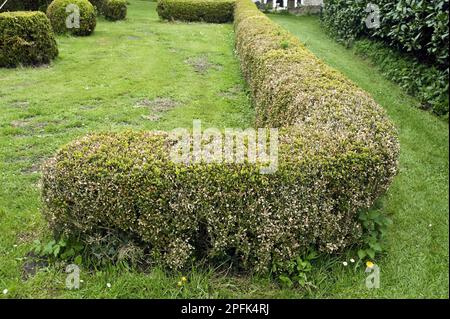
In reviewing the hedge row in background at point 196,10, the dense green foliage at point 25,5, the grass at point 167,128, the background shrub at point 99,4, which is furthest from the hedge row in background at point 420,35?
the background shrub at point 99,4

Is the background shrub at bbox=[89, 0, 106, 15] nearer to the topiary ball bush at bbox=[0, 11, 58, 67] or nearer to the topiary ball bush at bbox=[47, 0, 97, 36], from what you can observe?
the topiary ball bush at bbox=[47, 0, 97, 36]

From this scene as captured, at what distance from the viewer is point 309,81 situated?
5066 mm

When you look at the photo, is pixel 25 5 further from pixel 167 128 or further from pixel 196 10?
pixel 167 128

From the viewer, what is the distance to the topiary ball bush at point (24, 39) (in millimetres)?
9461

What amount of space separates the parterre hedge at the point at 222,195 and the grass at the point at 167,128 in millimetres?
267

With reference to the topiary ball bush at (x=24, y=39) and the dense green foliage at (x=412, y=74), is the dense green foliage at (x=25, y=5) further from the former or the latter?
the dense green foliage at (x=412, y=74)

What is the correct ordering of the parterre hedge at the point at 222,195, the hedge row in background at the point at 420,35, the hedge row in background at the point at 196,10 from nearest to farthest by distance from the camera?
the parterre hedge at the point at 222,195, the hedge row in background at the point at 420,35, the hedge row in background at the point at 196,10

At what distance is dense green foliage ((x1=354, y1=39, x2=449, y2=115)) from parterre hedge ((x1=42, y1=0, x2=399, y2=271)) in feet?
8.59

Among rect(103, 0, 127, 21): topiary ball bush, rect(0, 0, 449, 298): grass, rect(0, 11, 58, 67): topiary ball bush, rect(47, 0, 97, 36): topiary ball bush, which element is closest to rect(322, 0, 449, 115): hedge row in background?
rect(0, 0, 449, 298): grass

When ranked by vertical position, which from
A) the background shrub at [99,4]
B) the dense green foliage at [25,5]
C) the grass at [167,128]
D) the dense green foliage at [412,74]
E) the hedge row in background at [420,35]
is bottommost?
the grass at [167,128]

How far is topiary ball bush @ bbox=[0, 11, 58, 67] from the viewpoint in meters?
9.46

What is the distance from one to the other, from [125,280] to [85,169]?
95 cm

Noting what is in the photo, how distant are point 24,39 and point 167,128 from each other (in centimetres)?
548

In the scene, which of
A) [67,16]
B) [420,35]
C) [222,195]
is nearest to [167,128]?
[222,195]
